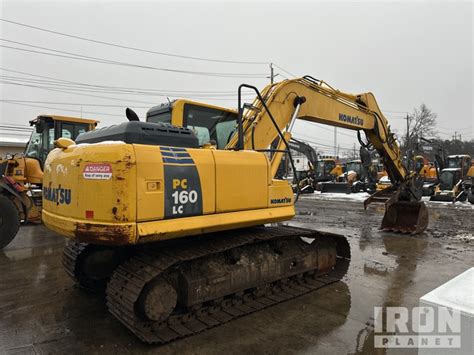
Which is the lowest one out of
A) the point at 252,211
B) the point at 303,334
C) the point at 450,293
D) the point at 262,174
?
the point at 303,334

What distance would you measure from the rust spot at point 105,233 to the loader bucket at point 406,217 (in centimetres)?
763

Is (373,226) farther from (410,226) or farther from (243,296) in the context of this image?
(243,296)

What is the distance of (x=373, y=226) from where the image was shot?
398 inches

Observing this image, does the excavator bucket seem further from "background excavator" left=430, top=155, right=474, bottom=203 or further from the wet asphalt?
the wet asphalt

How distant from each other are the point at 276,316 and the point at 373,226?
7032mm

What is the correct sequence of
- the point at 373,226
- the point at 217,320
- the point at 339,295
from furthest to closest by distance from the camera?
the point at 373,226
the point at 339,295
the point at 217,320

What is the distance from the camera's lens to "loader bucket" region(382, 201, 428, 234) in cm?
885

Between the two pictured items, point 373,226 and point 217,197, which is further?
point 373,226

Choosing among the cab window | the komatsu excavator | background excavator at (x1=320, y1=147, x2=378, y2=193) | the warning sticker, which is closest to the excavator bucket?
background excavator at (x1=320, y1=147, x2=378, y2=193)

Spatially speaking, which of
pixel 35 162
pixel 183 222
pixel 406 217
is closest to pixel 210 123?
pixel 183 222

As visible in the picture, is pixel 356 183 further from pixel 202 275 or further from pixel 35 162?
pixel 202 275

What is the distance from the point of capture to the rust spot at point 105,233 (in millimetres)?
3068

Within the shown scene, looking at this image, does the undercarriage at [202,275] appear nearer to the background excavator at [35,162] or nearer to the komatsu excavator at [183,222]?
the komatsu excavator at [183,222]

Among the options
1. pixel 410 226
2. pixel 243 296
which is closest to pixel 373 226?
pixel 410 226
